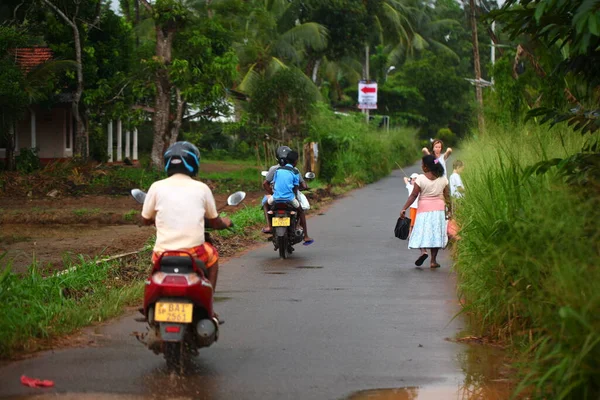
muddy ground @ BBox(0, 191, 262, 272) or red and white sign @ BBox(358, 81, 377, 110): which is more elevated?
red and white sign @ BBox(358, 81, 377, 110)

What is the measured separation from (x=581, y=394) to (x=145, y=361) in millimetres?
3549

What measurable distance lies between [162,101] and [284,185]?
52.2ft

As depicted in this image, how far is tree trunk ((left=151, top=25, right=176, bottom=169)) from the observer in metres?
28.5

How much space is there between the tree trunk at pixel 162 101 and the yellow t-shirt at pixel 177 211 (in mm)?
21344

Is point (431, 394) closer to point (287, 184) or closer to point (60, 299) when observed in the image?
point (60, 299)

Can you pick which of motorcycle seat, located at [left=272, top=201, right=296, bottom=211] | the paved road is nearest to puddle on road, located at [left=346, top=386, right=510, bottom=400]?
the paved road

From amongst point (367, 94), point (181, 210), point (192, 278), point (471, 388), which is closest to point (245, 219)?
point (181, 210)

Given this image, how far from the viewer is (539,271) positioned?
718cm

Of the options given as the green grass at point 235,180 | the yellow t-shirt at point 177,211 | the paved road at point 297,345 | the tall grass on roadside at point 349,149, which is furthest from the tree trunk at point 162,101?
the yellow t-shirt at point 177,211

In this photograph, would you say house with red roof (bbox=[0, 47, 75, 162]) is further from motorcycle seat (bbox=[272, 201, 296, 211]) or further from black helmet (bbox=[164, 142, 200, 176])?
black helmet (bbox=[164, 142, 200, 176])

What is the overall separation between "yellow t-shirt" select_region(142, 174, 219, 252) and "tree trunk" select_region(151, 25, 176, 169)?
70.0 feet

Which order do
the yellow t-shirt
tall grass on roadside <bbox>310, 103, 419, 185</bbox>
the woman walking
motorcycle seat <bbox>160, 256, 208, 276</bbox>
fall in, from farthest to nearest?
tall grass on roadside <bbox>310, 103, 419, 185</bbox>
the woman walking
the yellow t-shirt
motorcycle seat <bbox>160, 256, 208, 276</bbox>

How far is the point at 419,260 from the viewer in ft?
43.5

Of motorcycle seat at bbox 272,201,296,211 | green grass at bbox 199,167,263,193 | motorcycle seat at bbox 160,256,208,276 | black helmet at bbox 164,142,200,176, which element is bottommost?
green grass at bbox 199,167,263,193
